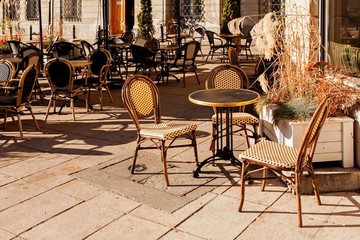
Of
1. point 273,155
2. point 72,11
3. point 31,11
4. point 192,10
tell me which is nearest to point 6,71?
point 273,155

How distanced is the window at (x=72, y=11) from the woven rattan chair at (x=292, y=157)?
74.2ft

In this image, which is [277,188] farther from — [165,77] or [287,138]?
[165,77]

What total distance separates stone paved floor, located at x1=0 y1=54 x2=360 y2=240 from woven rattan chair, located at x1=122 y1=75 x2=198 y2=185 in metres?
0.38

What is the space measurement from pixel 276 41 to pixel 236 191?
1758 mm

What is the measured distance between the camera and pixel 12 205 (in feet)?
15.4

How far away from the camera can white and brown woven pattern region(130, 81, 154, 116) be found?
5672 mm

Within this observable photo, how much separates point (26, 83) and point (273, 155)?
3953mm

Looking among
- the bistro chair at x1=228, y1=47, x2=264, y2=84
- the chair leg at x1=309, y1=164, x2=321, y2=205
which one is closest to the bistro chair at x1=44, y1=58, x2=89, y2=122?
the bistro chair at x1=228, y1=47, x2=264, y2=84

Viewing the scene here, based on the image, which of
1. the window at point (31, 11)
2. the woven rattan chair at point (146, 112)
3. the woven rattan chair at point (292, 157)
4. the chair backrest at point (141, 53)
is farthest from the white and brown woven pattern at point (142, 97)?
the window at point (31, 11)

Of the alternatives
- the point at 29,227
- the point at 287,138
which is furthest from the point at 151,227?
the point at 287,138

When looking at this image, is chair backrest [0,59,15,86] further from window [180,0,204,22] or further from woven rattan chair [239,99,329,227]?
window [180,0,204,22]

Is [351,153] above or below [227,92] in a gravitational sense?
below

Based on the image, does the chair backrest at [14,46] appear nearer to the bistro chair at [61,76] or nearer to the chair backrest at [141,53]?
the chair backrest at [141,53]

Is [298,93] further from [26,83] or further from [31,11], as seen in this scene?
[31,11]
